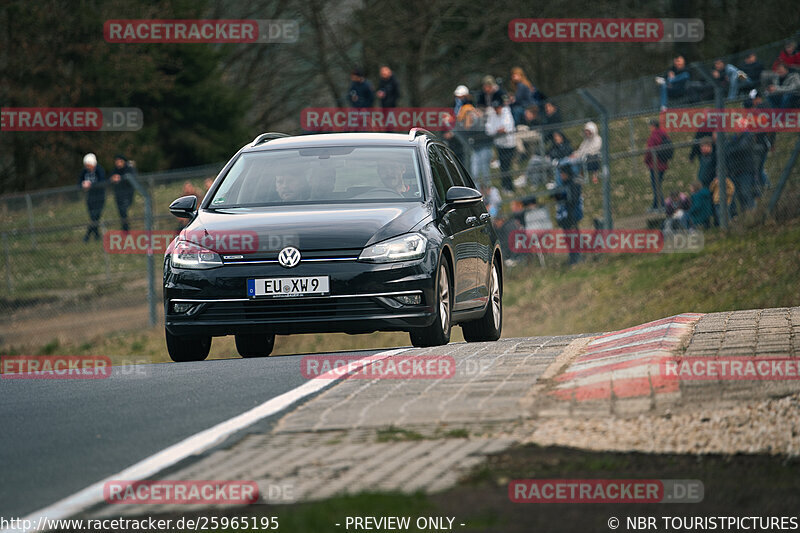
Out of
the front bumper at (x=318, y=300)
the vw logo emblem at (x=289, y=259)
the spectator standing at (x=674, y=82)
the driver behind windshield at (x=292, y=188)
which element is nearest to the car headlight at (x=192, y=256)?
the front bumper at (x=318, y=300)

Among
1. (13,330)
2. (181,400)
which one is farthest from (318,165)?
(13,330)

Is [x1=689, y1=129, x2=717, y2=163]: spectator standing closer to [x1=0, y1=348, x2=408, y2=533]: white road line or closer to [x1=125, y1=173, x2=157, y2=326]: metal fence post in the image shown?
[x1=125, y1=173, x2=157, y2=326]: metal fence post

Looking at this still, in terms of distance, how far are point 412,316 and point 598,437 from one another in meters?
4.07

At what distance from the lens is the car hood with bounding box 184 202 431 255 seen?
10344 millimetres

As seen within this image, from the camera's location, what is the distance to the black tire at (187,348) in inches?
440

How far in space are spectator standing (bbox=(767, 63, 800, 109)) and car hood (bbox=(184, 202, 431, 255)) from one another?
1053 cm

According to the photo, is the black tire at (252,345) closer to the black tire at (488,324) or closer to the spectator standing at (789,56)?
the black tire at (488,324)

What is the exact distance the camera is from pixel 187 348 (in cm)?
1139

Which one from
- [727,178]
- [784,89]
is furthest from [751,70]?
[727,178]

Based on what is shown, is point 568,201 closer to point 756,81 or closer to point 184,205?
point 756,81

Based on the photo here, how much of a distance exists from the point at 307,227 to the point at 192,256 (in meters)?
0.91

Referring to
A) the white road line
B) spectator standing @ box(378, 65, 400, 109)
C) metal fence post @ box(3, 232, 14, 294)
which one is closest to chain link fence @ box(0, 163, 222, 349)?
metal fence post @ box(3, 232, 14, 294)

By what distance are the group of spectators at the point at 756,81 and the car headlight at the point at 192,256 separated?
11965 mm

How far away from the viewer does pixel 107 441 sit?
719cm
